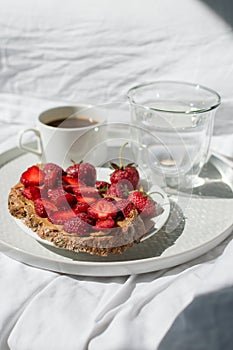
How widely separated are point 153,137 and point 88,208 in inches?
11.4

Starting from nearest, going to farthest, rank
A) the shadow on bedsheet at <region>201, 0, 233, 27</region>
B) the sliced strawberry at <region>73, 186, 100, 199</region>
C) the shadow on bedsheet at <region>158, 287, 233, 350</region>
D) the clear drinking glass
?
the shadow on bedsheet at <region>158, 287, 233, 350</region>, the sliced strawberry at <region>73, 186, 100, 199</region>, the clear drinking glass, the shadow on bedsheet at <region>201, 0, 233, 27</region>

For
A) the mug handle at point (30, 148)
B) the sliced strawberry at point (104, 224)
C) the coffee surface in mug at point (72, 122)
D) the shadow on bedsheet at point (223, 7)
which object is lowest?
the mug handle at point (30, 148)

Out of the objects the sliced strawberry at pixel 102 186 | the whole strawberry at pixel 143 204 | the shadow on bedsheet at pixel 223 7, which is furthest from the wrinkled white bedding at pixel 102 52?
the sliced strawberry at pixel 102 186

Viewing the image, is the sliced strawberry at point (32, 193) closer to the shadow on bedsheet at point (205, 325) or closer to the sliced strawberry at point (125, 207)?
the sliced strawberry at point (125, 207)

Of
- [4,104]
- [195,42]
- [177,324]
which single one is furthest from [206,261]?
[4,104]

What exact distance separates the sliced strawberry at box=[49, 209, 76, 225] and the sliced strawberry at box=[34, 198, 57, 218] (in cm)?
1

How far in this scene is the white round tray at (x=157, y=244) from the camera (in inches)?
33.0

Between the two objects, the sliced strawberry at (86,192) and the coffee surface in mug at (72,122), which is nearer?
the sliced strawberry at (86,192)

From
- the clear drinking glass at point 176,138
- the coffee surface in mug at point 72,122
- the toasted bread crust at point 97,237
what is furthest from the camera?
the coffee surface in mug at point 72,122

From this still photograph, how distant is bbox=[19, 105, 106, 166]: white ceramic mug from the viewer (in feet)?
3.66

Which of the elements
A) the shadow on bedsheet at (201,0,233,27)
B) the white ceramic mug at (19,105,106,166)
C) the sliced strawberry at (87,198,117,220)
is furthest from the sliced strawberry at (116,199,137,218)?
the shadow on bedsheet at (201,0,233,27)

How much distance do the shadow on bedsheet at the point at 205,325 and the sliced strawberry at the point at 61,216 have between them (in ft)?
0.85

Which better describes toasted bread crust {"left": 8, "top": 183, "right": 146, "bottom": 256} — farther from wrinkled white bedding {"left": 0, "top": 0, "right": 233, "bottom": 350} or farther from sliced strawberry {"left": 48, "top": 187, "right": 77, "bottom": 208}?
wrinkled white bedding {"left": 0, "top": 0, "right": 233, "bottom": 350}

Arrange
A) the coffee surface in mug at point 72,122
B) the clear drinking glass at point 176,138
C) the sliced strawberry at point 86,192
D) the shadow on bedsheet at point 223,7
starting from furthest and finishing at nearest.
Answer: the shadow on bedsheet at point 223,7 < the coffee surface in mug at point 72,122 < the clear drinking glass at point 176,138 < the sliced strawberry at point 86,192
